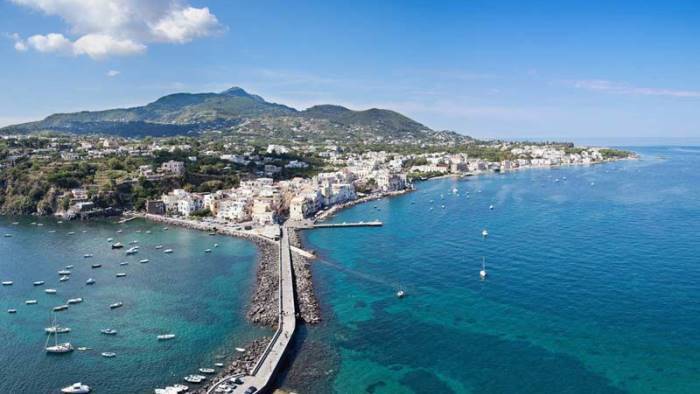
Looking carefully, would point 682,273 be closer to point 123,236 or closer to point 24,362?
point 24,362

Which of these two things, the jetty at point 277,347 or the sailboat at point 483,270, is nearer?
the jetty at point 277,347

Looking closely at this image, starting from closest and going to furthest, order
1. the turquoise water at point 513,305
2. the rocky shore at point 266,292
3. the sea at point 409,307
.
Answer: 1. the turquoise water at point 513,305
2. the sea at point 409,307
3. the rocky shore at point 266,292

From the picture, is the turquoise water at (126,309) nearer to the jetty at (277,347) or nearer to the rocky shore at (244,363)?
the rocky shore at (244,363)

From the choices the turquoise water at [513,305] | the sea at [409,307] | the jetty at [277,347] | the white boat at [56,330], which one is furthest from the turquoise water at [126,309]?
the turquoise water at [513,305]

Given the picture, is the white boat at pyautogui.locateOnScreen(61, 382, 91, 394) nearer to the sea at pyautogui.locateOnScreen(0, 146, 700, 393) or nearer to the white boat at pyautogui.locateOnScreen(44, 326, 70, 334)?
the sea at pyautogui.locateOnScreen(0, 146, 700, 393)

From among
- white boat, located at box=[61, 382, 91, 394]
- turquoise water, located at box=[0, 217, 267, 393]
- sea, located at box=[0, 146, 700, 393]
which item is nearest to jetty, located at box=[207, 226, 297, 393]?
sea, located at box=[0, 146, 700, 393]

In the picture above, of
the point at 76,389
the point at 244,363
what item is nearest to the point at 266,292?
the point at 244,363
